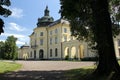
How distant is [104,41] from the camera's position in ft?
43.2

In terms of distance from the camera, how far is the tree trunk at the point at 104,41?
13086 mm

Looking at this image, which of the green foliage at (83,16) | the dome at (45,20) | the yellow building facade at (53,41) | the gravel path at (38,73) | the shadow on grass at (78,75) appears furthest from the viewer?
the dome at (45,20)

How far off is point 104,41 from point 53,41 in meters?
57.1

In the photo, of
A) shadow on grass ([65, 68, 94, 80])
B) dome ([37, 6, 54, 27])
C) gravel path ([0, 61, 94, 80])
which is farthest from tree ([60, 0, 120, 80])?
dome ([37, 6, 54, 27])

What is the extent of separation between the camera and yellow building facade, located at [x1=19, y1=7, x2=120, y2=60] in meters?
60.3

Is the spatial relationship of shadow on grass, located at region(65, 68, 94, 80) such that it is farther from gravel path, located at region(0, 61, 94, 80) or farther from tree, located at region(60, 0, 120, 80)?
tree, located at region(60, 0, 120, 80)

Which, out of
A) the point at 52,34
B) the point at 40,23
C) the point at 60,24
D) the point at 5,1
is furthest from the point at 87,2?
the point at 40,23

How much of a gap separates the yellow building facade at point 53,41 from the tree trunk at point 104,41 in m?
41.0

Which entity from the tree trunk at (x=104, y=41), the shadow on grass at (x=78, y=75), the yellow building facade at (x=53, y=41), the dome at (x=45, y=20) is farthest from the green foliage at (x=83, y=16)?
the dome at (x=45, y=20)

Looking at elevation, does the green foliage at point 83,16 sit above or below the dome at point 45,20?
below

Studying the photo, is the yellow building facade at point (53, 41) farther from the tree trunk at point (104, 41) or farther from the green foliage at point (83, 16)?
the tree trunk at point (104, 41)

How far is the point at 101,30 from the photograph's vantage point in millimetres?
13633

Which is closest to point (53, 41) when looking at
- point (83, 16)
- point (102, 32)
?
point (83, 16)

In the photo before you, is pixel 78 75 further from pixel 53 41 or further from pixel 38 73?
pixel 53 41
